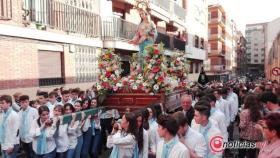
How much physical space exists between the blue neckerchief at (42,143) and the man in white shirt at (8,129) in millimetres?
567

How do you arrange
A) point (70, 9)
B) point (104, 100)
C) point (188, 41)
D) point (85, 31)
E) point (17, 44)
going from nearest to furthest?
point (104, 100) → point (17, 44) → point (70, 9) → point (85, 31) → point (188, 41)

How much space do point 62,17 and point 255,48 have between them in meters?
125

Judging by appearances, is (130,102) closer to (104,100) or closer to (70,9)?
(104,100)

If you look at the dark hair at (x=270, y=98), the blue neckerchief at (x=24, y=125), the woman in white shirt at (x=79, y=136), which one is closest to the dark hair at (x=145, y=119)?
the woman in white shirt at (x=79, y=136)

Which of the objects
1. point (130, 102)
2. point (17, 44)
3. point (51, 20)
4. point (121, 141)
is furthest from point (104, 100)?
point (51, 20)

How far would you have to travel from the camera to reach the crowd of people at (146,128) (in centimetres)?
393

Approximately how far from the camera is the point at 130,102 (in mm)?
7945

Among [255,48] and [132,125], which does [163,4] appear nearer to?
[132,125]

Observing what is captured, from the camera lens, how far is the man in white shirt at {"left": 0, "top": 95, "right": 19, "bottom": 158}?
6.27 m

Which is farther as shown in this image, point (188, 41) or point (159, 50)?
point (188, 41)

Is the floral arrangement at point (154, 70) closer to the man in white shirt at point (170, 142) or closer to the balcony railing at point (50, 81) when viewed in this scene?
the man in white shirt at point (170, 142)

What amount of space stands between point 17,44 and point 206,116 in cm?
770

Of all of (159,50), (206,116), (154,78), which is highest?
(159,50)

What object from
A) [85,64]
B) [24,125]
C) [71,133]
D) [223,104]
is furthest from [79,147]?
[85,64]
